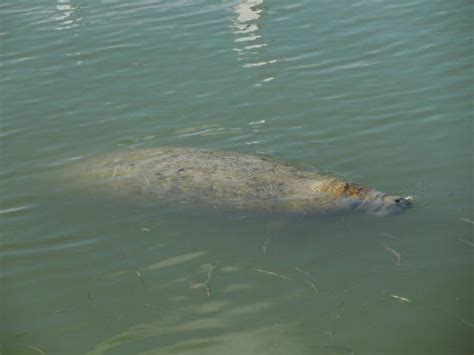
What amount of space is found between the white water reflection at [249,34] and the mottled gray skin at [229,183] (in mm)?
2879

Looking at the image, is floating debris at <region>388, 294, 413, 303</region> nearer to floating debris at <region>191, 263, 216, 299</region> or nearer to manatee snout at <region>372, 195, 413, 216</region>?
manatee snout at <region>372, 195, 413, 216</region>

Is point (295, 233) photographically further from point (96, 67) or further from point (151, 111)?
point (96, 67)

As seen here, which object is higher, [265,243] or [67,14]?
[67,14]

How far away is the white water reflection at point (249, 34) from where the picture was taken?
10234 mm

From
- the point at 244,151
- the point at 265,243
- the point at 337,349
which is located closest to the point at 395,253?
the point at 265,243

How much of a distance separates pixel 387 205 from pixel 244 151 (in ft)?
6.02

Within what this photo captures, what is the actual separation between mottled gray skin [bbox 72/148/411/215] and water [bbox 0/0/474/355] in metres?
0.16

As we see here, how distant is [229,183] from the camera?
22.7ft

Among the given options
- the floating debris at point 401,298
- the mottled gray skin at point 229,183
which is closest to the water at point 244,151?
the floating debris at point 401,298

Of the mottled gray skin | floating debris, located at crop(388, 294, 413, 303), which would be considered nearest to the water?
floating debris, located at crop(388, 294, 413, 303)

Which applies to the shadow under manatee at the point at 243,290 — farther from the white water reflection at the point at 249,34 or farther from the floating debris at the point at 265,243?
the white water reflection at the point at 249,34

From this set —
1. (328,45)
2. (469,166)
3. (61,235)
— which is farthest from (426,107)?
(61,235)

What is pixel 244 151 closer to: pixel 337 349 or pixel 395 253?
pixel 395 253

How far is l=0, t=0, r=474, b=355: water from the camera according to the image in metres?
5.15
